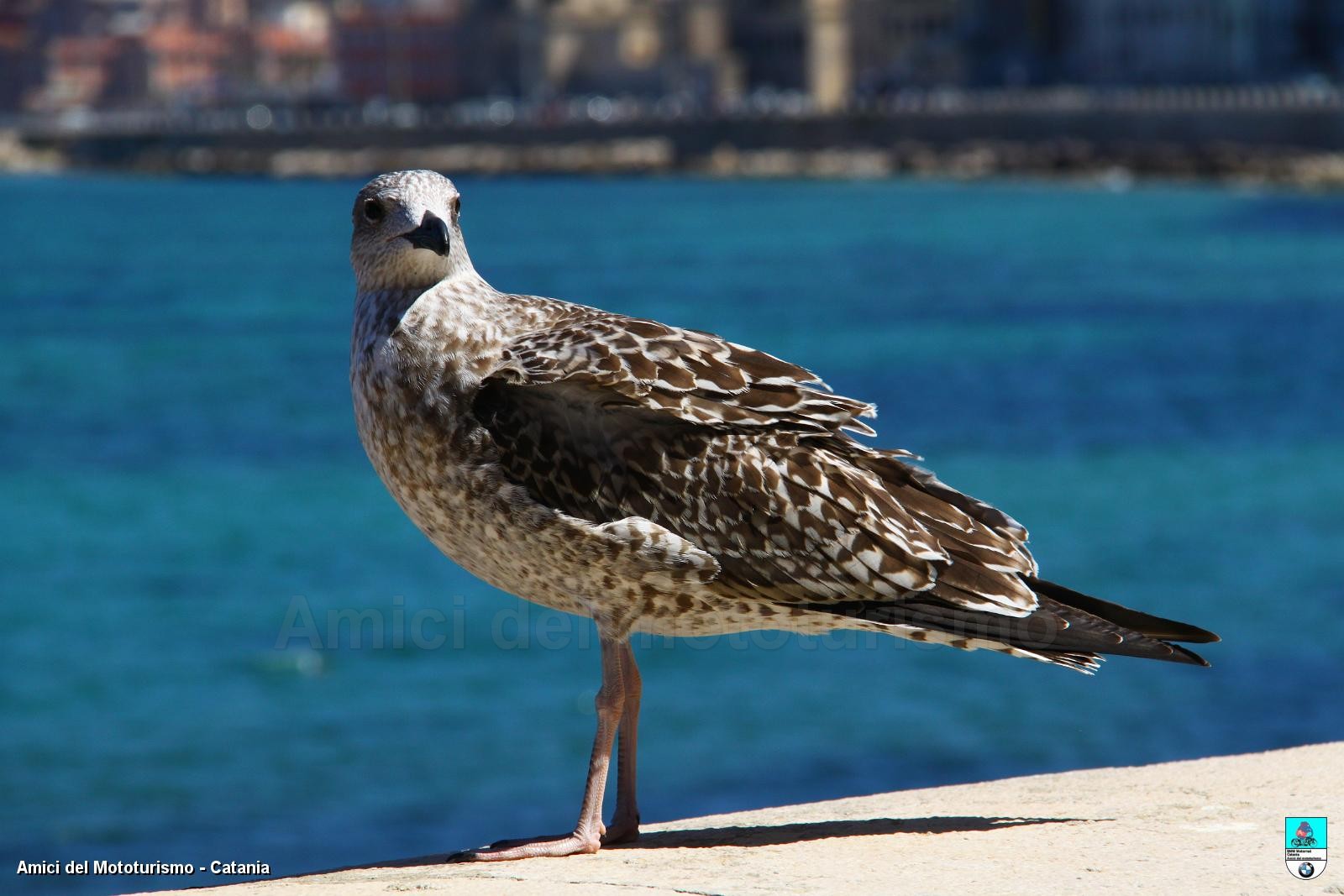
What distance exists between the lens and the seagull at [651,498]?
5.23m

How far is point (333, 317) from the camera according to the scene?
49.2 m

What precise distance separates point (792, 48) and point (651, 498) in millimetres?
146530

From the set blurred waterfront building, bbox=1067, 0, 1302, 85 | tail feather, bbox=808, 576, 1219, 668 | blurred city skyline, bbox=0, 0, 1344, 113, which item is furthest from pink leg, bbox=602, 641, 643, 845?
blurred waterfront building, bbox=1067, 0, 1302, 85

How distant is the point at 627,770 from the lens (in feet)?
18.6

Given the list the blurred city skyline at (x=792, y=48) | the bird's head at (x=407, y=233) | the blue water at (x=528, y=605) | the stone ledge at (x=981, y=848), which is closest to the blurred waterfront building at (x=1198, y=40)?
the blurred city skyline at (x=792, y=48)

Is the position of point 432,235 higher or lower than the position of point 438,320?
higher

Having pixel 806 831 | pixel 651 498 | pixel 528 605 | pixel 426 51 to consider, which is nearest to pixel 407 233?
pixel 651 498

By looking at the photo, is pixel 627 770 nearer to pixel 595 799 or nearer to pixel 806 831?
pixel 595 799

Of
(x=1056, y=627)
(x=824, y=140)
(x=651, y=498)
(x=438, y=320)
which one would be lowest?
(x=824, y=140)

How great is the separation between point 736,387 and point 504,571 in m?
0.81

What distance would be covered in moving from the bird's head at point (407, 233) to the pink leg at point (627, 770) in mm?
1191

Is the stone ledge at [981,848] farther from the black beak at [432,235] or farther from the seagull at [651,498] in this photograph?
the black beak at [432,235]

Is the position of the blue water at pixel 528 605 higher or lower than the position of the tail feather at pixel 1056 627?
lower

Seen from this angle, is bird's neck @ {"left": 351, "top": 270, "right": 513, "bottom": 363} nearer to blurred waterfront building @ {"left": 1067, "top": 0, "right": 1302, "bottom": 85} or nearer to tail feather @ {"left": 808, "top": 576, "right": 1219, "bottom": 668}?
tail feather @ {"left": 808, "top": 576, "right": 1219, "bottom": 668}
